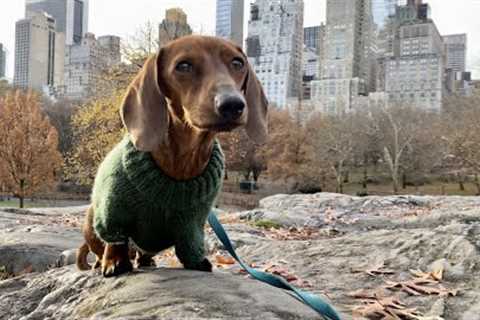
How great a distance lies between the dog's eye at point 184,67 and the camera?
2.71 metres

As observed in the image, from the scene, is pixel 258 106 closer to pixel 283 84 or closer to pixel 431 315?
pixel 431 315

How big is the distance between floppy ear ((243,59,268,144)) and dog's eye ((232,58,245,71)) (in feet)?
0.47

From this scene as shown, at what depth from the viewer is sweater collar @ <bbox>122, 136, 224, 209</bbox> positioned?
9.57ft

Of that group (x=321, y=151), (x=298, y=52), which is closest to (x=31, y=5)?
(x=298, y=52)

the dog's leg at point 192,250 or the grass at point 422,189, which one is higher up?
the dog's leg at point 192,250

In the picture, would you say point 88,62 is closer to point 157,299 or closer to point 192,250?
point 192,250

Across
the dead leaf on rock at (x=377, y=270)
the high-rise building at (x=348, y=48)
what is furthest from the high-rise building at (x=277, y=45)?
the dead leaf on rock at (x=377, y=270)

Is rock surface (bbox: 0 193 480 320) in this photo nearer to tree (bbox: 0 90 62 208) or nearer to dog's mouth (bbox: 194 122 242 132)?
dog's mouth (bbox: 194 122 242 132)

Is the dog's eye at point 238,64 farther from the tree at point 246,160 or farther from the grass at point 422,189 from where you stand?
the grass at point 422,189

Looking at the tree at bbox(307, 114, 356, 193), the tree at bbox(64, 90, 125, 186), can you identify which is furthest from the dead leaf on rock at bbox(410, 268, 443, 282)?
the tree at bbox(307, 114, 356, 193)

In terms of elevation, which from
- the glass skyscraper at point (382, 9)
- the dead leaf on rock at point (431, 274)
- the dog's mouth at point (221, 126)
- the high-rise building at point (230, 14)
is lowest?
the dead leaf on rock at point (431, 274)

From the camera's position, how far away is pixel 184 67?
2.71 m

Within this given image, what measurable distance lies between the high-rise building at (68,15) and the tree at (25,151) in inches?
4879

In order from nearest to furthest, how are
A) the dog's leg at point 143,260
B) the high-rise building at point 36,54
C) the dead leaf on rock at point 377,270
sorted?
1. the dog's leg at point 143,260
2. the dead leaf on rock at point 377,270
3. the high-rise building at point 36,54
